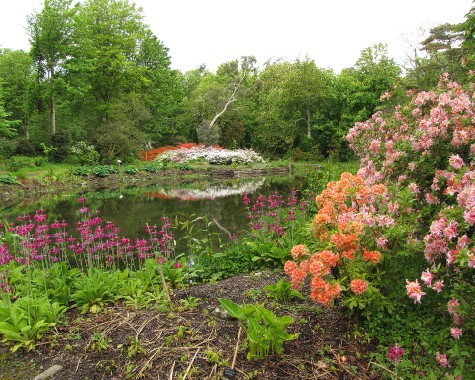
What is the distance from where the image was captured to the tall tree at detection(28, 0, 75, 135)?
21594 mm

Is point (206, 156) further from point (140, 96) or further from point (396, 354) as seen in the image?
point (396, 354)

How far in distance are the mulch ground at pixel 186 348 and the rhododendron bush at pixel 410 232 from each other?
0.35 meters

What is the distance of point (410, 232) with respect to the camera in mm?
2287

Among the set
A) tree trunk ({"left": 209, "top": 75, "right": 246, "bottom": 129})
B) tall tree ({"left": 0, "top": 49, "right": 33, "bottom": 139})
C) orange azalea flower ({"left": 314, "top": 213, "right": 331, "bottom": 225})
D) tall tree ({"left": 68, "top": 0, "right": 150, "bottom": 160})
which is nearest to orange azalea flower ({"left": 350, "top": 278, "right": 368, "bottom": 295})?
orange azalea flower ({"left": 314, "top": 213, "right": 331, "bottom": 225})

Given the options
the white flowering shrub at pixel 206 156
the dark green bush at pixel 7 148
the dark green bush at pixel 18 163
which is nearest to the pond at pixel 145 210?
the dark green bush at pixel 18 163

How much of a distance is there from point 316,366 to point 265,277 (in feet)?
5.23

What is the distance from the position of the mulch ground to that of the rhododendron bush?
345 mm

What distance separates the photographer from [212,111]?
30.5 metres

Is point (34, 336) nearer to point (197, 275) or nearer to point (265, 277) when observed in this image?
point (197, 275)

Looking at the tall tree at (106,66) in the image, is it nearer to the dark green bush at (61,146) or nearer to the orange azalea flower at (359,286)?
the dark green bush at (61,146)

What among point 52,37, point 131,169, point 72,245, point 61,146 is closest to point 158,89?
point 52,37

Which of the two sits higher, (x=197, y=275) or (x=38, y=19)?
(x=38, y=19)

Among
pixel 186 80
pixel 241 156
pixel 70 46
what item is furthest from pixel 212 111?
pixel 186 80

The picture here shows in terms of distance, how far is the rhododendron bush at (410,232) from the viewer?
6.68ft
